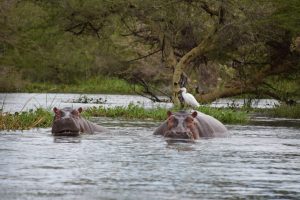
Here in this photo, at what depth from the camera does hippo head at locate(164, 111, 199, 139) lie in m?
16.4

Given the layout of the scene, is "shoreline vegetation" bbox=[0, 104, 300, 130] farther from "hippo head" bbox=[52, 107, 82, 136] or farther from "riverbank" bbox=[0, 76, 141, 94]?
"riverbank" bbox=[0, 76, 141, 94]

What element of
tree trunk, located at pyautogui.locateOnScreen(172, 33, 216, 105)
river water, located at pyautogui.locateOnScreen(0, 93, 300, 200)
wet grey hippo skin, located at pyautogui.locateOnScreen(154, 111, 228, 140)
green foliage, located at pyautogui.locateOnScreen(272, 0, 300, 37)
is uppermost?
green foliage, located at pyautogui.locateOnScreen(272, 0, 300, 37)

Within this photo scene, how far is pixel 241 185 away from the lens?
10.2 meters

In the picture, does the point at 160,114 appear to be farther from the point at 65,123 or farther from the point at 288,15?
the point at 288,15

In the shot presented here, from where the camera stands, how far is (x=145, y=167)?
39.0 feet

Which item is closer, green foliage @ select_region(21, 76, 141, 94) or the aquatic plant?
the aquatic plant

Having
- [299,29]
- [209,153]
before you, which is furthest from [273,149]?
[299,29]

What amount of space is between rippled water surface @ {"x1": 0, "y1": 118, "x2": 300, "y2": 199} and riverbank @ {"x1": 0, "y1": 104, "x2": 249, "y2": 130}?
0.93 m

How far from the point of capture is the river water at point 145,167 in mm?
9508

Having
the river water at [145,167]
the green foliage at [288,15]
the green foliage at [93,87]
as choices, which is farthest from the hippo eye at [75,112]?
the green foliage at [93,87]

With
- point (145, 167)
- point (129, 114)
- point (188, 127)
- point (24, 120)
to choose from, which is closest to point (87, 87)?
point (129, 114)

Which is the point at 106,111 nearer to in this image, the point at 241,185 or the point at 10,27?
the point at 241,185

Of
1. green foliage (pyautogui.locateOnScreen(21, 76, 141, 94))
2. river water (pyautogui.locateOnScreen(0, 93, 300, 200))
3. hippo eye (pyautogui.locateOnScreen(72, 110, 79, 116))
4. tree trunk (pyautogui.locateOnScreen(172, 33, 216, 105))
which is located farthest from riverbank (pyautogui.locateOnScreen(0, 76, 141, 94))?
river water (pyautogui.locateOnScreen(0, 93, 300, 200))

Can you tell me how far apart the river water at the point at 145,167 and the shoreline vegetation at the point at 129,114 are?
0.88 m
